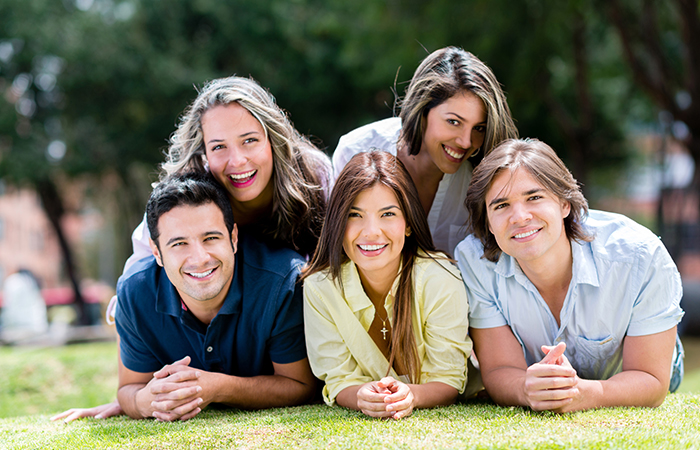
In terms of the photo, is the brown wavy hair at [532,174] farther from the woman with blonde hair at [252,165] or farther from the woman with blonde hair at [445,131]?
the woman with blonde hair at [252,165]

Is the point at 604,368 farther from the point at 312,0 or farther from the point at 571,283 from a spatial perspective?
the point at 312,0

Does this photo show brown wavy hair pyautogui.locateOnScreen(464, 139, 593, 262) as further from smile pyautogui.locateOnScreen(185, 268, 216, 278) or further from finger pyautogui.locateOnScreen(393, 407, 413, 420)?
smile pyautogui.locateOnScreen(185, 268, 216, 278)

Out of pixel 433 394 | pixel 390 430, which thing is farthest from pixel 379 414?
pixel 433 394

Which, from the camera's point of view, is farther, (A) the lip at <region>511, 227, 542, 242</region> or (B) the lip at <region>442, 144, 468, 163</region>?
(B) the lip at <region>442, 144, 468, 163</region>

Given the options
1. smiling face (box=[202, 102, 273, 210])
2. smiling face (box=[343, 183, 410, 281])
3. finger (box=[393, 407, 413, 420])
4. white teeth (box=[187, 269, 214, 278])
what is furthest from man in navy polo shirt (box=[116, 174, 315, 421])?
finger (box=[393, 407, 413, 420])

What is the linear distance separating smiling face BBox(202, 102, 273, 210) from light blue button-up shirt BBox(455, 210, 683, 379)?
143 cm

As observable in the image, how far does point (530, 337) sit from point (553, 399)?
583mm

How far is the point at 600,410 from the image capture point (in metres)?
3.03

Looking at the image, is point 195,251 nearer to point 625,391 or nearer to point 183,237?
point 183,237

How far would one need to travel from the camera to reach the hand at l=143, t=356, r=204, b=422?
3258mm

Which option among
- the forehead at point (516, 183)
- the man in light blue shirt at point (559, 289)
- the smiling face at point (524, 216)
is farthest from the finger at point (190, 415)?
the forehead at point (516, 183)

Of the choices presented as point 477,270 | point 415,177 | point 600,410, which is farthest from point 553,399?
point 415,177

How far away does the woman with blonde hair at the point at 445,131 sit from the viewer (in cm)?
369

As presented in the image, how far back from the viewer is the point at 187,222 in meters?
3.50
